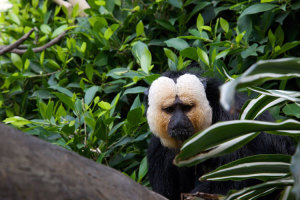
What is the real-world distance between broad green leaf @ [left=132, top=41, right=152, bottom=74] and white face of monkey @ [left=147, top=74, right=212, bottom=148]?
381 mm

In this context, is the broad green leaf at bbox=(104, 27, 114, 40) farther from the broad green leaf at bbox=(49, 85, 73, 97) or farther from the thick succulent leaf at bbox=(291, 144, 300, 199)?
the thick succulent leaf at bbox=(291, 144, 300, 199)

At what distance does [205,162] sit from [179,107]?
0.54 metres

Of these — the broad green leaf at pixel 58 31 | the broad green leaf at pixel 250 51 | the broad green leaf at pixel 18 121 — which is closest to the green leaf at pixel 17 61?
the broad green leaf at pixel 58 31

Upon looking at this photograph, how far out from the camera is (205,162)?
4340 millimetres

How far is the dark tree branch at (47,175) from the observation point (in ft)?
5.93

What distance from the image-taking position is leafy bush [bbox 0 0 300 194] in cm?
464

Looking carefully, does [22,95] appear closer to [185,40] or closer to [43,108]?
[43,108]

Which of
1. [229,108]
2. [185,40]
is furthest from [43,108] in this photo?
[229,108]

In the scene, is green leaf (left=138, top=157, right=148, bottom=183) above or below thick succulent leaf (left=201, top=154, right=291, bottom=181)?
below

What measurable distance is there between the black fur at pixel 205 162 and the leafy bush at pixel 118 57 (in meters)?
0.24

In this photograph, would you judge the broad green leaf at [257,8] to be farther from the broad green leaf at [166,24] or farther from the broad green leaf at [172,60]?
the broad green leaf at [166,24]

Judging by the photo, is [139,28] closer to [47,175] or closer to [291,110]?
[291,110]

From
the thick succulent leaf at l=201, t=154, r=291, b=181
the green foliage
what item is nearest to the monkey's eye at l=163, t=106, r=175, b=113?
the green foliage

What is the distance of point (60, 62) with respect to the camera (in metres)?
5.85
